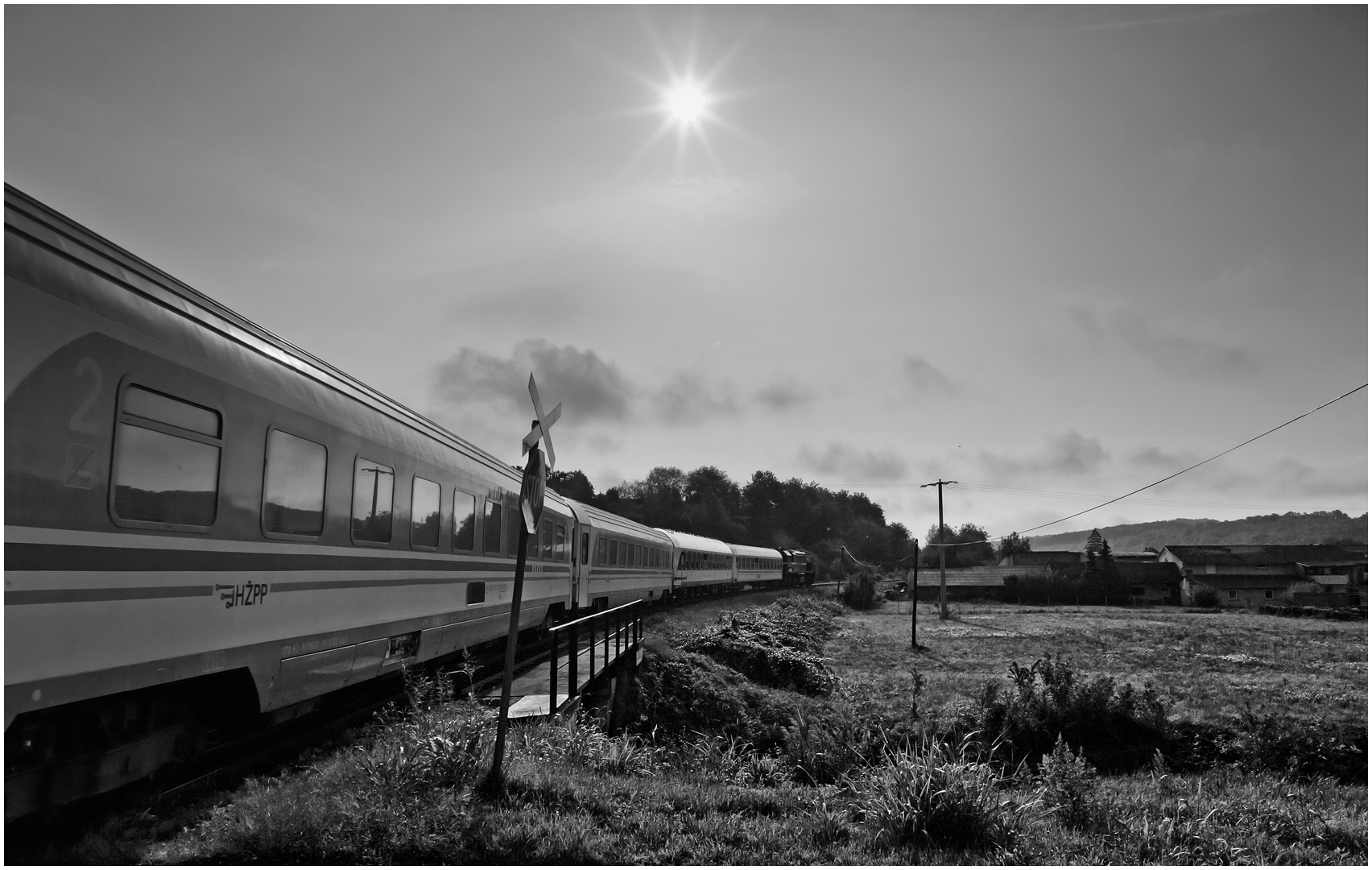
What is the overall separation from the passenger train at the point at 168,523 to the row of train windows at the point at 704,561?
3109 centimetres

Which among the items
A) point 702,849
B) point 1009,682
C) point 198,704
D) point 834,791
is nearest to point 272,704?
point 198,704

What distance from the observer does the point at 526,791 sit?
6.10m

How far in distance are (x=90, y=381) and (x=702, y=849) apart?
4627 mm

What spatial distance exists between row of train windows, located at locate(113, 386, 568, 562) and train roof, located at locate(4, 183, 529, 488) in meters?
0.72

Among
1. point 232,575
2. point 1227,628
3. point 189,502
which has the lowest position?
point 1227,628

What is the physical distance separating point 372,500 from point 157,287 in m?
3.28

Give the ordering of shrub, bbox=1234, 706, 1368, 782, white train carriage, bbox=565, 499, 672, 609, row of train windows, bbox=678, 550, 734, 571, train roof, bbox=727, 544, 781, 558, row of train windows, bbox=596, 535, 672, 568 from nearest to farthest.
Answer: shrub, bbox=1234, 706, 1368, 782 → white train carriage, bbox=565, 499, 672, 609 → row of train windows, bbox=596, 535, 672, 568 → row of train windows, bbox=678, 550, 734, 571 → train roof, bbox=727, 544, 781, 558

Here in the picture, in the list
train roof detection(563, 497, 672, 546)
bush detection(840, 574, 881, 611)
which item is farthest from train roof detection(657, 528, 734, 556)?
bush detection(840, 574, 881, 611)

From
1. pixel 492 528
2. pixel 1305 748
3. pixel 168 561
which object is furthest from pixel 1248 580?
pixel 168 561

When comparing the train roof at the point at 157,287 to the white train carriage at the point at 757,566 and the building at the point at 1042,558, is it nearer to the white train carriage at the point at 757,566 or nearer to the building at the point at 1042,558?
the white train carriage at the point at 757,566

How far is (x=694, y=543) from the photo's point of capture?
43500 millimetres

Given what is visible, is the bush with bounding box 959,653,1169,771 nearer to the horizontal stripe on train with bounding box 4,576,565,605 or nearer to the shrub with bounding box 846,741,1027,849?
the shrub with bounding box 846,741,1027,849

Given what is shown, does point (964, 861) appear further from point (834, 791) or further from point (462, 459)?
point (462, 459)

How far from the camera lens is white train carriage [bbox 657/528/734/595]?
129 feet
